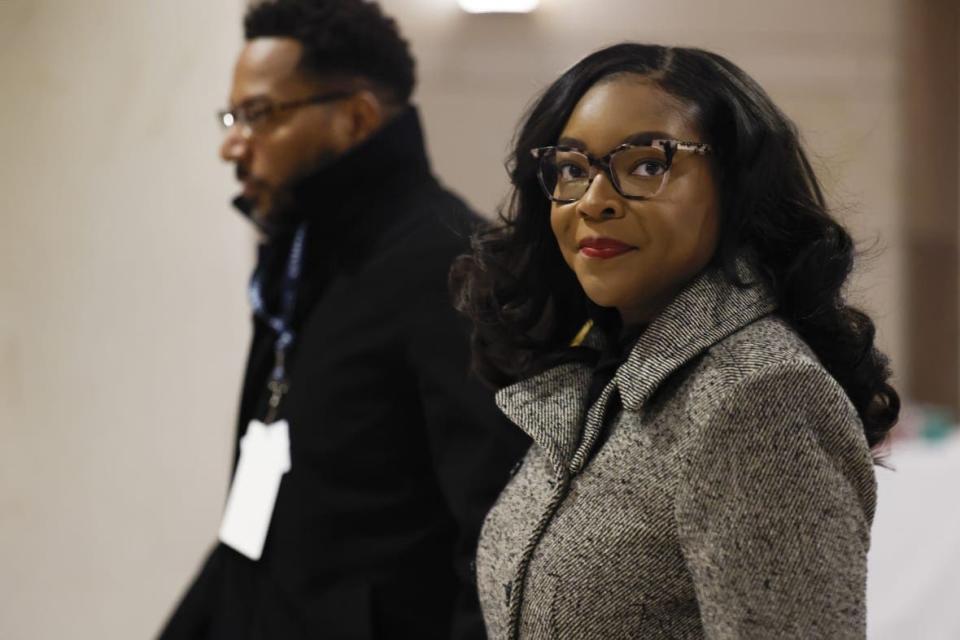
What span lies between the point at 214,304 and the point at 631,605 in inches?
77.6

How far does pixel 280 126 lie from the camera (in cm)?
185

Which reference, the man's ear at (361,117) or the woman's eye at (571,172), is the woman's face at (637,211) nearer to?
the woman's eye at (571,172)

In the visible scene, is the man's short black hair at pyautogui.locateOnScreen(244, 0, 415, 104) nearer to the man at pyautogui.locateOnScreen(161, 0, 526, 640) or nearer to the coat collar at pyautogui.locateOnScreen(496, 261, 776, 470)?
the man at pyautogui.locateOnScreen(161, 0, 526, 640)

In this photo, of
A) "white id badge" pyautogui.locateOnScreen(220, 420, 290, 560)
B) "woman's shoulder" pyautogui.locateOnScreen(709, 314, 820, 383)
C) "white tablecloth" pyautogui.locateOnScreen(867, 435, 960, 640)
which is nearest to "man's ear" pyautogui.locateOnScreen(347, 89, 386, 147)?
"white id badge" pyautogui.locateOnScreen(220, 420, 290, 560)

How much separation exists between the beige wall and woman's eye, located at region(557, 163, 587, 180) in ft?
5.80

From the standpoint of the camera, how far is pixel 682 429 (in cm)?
93

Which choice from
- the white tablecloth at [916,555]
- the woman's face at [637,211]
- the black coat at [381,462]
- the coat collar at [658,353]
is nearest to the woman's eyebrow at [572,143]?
the woman's face at [637,211]

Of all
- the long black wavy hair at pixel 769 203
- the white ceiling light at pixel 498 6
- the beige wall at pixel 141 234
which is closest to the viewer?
the long black wavy hair at pixel 769 203

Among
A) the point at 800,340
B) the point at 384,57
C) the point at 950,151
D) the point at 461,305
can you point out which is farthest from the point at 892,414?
the point at 950,151

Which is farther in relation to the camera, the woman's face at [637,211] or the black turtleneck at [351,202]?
the black turtleneck at [351,202]

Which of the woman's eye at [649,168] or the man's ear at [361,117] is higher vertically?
the woman's eye at [649,168]

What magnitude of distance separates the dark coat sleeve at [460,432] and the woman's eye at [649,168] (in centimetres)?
64

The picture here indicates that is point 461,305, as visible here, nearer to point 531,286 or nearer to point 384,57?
point 531,286

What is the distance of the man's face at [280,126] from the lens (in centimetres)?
185
